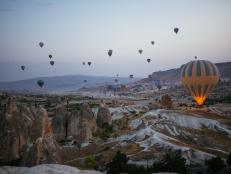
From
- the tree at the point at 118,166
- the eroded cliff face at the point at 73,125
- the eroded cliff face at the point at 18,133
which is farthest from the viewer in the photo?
the eroded cliff face at the point at 73,125

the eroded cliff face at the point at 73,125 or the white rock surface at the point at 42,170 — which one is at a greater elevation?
the white rock surface at the point at 42,170

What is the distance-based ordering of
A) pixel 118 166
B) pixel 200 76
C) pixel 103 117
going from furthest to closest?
pixel 200 76 < pixel 103 117 < pixel 118 166

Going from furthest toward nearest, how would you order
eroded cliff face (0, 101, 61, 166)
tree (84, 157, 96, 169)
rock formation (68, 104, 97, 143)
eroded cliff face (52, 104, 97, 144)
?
eroded cliff face (52, 104, 97, 144) → rock formation (68, 104, 97, 143) → tree (84, 157, 96, 169) → eroded cliff face (0, 101, 61, 166)

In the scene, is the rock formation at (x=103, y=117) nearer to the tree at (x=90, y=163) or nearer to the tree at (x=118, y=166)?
the tree at (x=90, y=163)

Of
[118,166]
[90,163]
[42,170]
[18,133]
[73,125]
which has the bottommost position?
[90,163]

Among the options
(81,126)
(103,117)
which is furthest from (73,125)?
(103,117)

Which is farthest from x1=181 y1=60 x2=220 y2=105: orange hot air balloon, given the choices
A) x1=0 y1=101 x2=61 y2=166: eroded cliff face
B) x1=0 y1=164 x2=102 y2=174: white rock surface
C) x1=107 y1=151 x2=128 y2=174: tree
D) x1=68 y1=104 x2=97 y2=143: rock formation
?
x1=0 y1=164 x2=102 y2=174: white rock surface

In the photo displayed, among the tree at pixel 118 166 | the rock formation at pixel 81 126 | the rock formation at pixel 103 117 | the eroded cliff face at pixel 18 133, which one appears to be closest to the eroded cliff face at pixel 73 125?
the rock formation at pixel 81 126

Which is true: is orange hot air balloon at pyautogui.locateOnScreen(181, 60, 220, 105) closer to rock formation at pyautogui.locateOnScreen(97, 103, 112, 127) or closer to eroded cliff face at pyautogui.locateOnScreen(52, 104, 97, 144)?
rock formation at pyautogui.locateOnScreen(97, 103, 112, 127)

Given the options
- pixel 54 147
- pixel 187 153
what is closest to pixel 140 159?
pixel 187 153

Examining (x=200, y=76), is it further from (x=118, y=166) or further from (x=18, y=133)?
(x=18, y=133)
